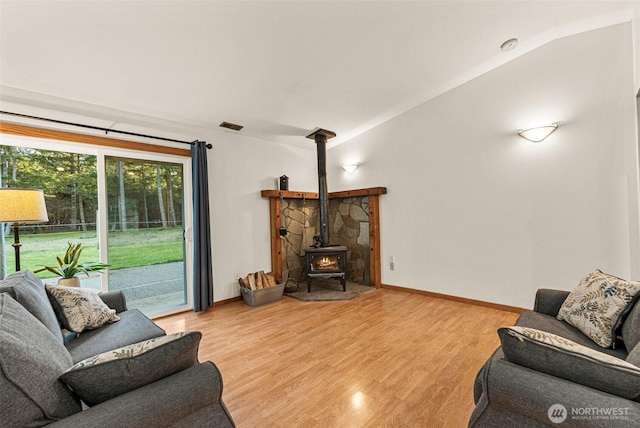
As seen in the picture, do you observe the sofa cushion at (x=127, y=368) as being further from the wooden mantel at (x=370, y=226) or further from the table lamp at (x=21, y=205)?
the wooden mantel at (x=370, y=226)

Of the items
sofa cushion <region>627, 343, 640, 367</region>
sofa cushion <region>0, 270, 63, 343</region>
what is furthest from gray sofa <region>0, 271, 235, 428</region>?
sofa cushion <region>627, 343, 640, 367</region>

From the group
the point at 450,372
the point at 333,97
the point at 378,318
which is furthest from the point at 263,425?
the point at 333,97

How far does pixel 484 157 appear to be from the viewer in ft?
10.9

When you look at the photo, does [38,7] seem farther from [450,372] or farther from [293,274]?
[293,274]

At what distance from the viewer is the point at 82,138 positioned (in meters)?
2.69

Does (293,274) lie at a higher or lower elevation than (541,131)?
lower

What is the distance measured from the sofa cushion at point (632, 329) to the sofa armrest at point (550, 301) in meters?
0.44

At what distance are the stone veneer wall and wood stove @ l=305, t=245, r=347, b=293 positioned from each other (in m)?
0.53

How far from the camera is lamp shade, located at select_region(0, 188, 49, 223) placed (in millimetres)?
1841

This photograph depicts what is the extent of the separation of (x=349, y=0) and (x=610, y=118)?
2.76 m

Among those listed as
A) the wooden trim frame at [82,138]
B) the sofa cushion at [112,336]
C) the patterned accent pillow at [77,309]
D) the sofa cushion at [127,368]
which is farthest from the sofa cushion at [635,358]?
the wooden trim frame at [82,138]

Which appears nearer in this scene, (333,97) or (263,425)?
(263,425)

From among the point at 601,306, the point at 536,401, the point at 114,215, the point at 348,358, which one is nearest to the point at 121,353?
the point at 536,401

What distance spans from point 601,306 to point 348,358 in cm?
167
